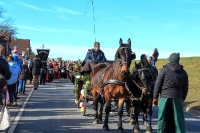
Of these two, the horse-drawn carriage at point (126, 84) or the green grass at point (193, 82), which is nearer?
the horse-drawn carriage at point (126, 84)

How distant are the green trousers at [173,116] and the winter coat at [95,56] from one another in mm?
4666

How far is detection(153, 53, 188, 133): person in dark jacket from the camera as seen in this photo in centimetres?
801

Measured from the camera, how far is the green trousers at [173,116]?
8000mm

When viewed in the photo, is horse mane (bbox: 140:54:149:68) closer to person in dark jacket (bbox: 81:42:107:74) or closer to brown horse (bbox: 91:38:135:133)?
brown horse (bbox: 91:38:135:133)

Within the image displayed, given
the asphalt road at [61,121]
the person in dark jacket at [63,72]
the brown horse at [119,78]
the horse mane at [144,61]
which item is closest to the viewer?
the brown horse at [119,78]

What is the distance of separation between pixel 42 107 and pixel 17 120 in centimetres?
371

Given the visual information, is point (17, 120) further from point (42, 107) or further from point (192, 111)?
point (192, 111)

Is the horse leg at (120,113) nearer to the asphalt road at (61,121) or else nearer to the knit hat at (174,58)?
the asphalt road at (61,121)

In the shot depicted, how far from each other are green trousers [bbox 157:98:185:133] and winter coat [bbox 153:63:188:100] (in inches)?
5.2

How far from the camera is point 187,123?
38.9 ft

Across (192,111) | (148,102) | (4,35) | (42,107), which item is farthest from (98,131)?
(4,35)

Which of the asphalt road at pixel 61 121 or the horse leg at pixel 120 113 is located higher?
the horse leg at pixel 120 113

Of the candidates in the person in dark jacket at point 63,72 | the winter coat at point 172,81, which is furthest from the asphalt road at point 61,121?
the person in dark jacket at point 63,72

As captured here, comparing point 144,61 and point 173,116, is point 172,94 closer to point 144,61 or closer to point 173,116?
point 173,116
